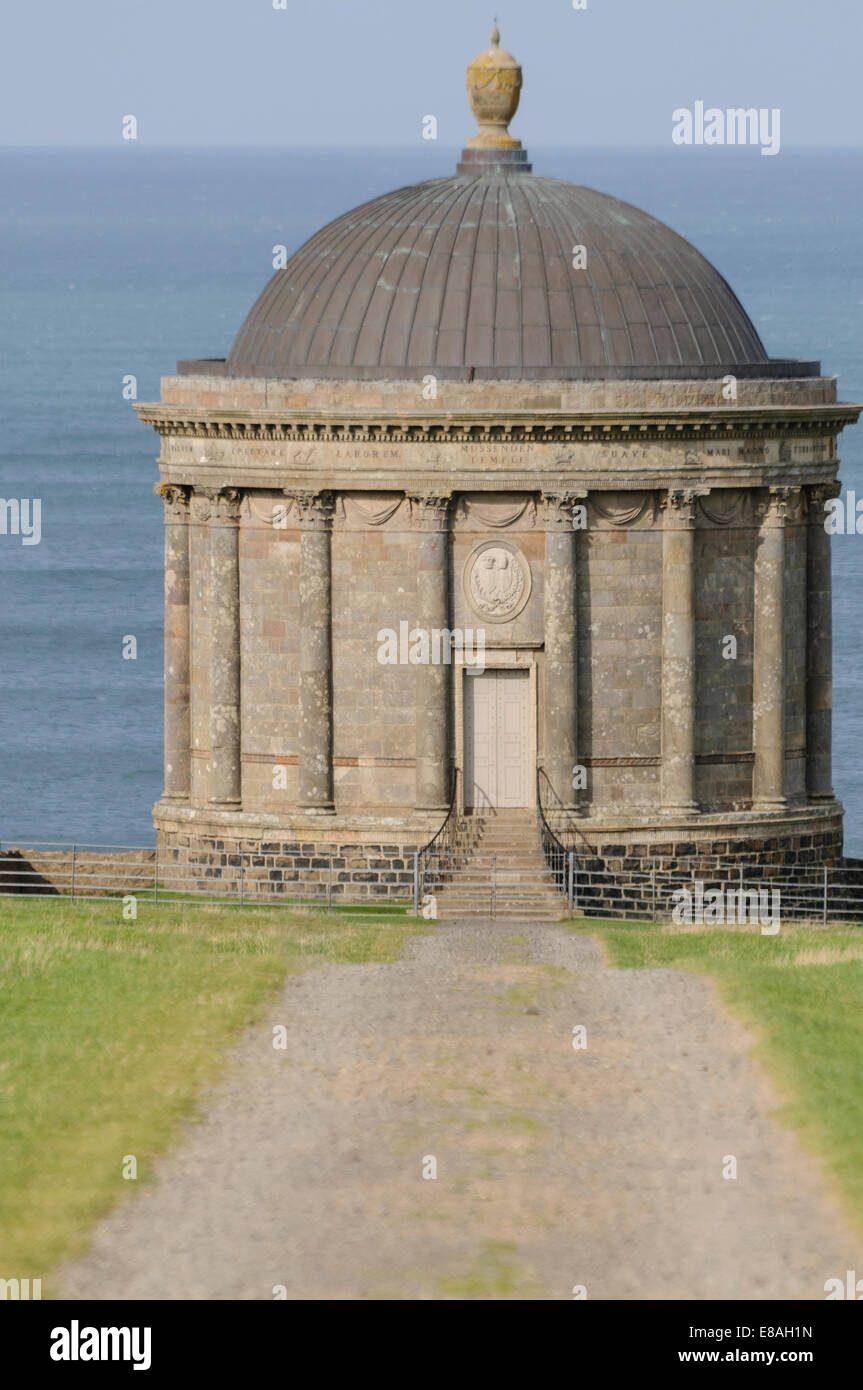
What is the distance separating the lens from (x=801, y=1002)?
42.9m

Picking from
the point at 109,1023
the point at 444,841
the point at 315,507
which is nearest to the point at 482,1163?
the point at 109,1023

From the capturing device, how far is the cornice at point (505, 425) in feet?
171

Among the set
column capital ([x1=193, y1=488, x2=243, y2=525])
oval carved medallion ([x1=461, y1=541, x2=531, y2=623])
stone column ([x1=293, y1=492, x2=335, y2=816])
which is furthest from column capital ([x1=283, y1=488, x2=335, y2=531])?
oval carved medallion ([x1=461, y1=541, x2=531, y2=623])

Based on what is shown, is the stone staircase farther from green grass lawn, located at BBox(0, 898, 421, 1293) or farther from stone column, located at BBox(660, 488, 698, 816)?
stone column, located at BBox(660, 488, 698, 816)

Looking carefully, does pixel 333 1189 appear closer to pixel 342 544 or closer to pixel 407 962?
pixel 407 962

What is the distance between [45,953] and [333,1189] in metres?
12.2

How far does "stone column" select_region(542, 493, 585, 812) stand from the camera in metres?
53.0

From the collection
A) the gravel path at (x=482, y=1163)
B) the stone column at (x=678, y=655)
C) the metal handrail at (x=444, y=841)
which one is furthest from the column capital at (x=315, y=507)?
the gravel path at (x=482, y=1163)

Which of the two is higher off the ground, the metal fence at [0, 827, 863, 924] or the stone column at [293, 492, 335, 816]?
the stone column at [293, 492, 335, 816]

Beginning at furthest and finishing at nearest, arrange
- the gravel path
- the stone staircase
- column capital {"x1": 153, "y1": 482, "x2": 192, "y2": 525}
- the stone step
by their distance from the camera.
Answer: column capital {"x1": 153, "y1": 482, "x2": 192, "y2": 525} → the stone staircase → the stone step → the gravel path

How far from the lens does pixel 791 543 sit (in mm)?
55281

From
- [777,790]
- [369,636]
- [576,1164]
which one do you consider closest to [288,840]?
[369,636]

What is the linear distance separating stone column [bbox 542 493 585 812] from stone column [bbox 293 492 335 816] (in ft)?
11.8

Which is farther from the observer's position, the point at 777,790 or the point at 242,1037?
the point at 777,790
